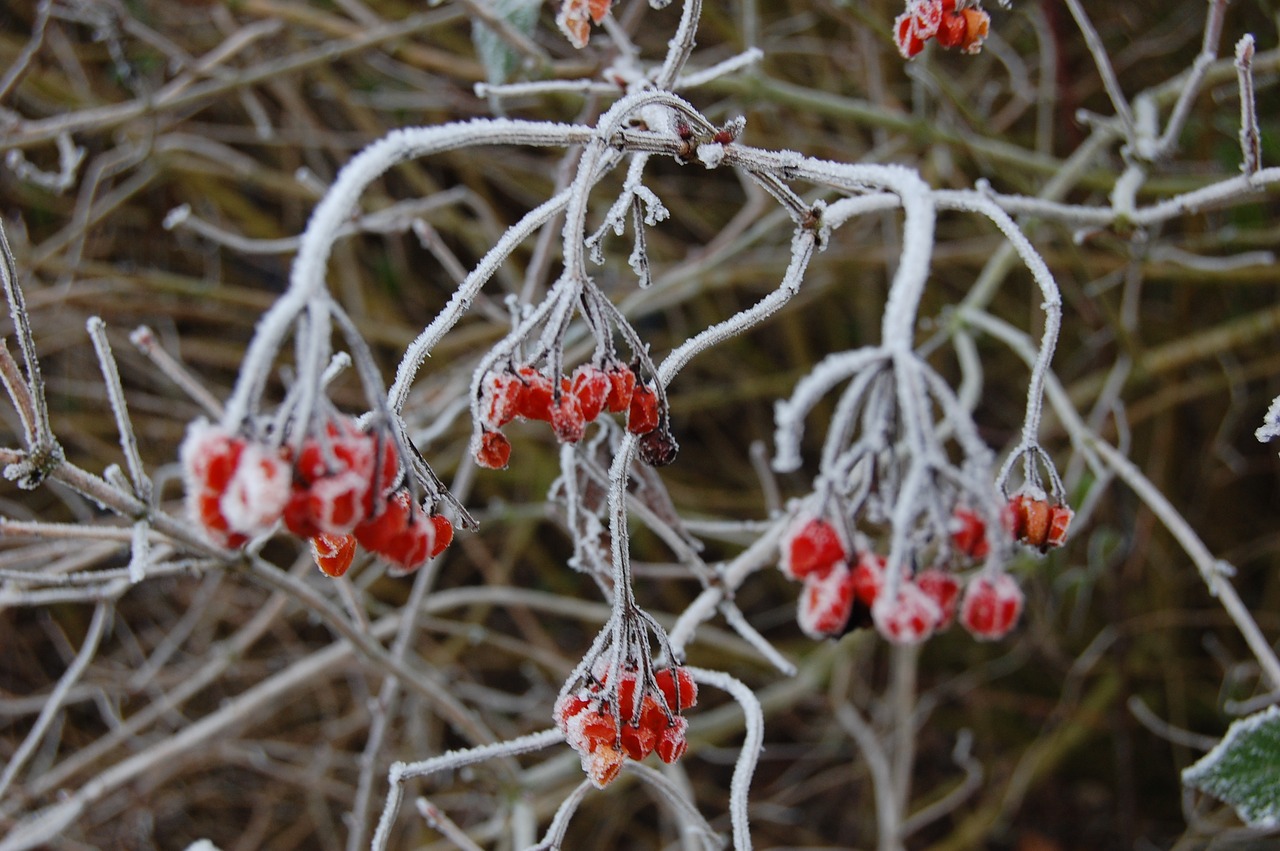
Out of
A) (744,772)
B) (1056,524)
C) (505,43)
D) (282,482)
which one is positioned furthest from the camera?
(505,43)

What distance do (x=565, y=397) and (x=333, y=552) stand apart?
0.24 meters

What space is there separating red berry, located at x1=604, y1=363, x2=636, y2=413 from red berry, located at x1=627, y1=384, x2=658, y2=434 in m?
0.01

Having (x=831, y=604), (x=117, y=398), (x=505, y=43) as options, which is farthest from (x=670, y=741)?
(x=505, y=43)

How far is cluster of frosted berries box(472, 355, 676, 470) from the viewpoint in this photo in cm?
73

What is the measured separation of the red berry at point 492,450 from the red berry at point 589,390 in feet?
0.28

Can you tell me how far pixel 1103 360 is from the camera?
2.81 meters

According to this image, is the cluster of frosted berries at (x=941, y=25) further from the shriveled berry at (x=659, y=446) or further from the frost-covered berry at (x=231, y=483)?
the frost-covered berry at (x=231, y=483)

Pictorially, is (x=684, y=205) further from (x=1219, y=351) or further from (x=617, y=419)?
(x=617, y=419)

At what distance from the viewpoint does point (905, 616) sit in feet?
2.41

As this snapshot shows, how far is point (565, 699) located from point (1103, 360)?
7.95 ft

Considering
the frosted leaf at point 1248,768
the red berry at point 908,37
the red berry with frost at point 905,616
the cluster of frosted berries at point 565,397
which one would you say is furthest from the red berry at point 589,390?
the frosted leaf at point 1248,768

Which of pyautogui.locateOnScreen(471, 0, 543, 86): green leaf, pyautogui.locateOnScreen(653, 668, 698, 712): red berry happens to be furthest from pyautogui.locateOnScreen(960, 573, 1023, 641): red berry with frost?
pyautogui.locateOnScreen(471, 0, 543, 86): green leaf

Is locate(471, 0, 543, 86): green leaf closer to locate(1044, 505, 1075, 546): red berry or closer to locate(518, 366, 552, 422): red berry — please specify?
locate(518, 366, 552, 422): red berry

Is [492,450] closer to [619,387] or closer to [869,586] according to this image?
[619,387]
